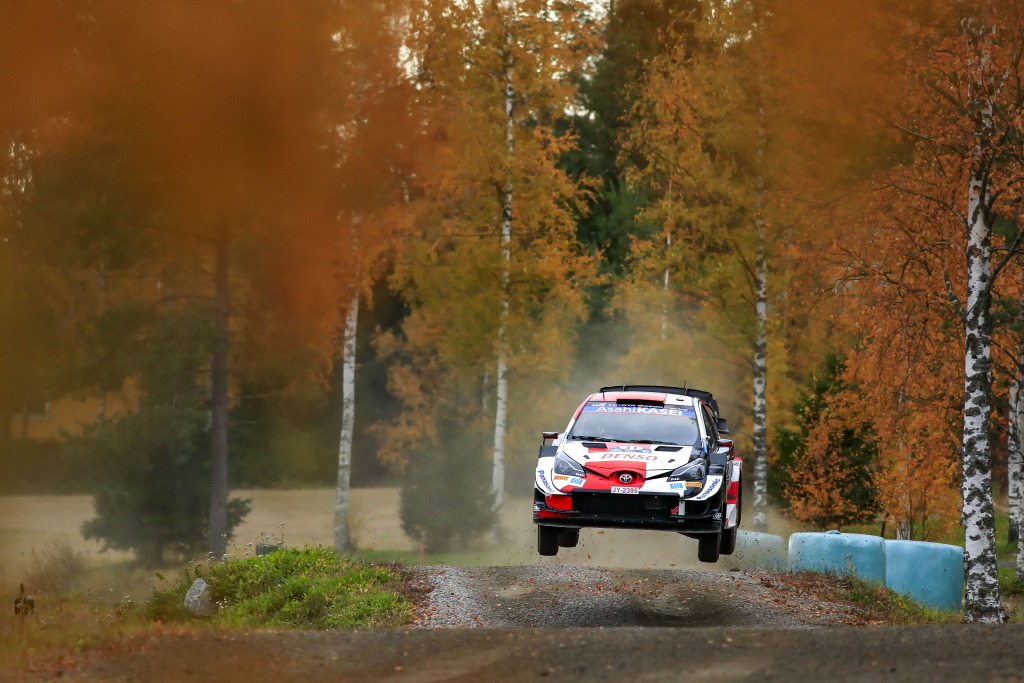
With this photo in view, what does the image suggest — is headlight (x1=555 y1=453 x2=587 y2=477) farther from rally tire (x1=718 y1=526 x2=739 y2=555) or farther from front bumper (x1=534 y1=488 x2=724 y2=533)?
rally tire (x1=718 y1=526 x2=739 y2=555)

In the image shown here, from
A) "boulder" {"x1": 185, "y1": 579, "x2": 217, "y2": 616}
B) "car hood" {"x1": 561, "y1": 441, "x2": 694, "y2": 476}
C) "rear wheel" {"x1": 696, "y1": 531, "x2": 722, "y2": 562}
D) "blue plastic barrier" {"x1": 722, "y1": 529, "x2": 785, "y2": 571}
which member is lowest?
"boulder" {"x1": 185, "y1": 579, "x2": 217, "y2": 616}

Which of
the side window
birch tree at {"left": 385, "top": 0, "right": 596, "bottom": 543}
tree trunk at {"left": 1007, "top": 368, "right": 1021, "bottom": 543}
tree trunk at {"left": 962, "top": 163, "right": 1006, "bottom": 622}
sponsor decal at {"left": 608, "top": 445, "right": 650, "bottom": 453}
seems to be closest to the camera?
sponsor decal at {"left": 608, "top": 445, "right": 650, "bottom": 453}

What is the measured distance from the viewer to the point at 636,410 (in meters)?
13.2

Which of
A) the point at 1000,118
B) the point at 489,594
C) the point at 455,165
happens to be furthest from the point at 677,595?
the point at 455,165

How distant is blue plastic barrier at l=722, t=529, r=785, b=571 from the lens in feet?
58.3

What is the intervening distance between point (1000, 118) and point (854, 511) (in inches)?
485

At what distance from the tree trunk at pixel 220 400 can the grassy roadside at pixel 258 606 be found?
25.6 ft

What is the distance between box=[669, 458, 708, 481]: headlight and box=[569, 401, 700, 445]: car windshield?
57 cm

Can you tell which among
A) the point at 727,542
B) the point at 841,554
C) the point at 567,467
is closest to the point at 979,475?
the point at 841,554

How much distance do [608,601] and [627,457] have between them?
2.74 meters

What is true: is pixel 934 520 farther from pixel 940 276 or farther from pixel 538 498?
pixel 538 498

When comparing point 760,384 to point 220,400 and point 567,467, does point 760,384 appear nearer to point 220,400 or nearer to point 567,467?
point 220,400

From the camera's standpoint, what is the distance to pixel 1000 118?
1485 centimetres

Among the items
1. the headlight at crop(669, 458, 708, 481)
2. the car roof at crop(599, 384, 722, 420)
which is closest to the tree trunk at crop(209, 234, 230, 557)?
the car roof at crop(599, 384, 722, 420)
